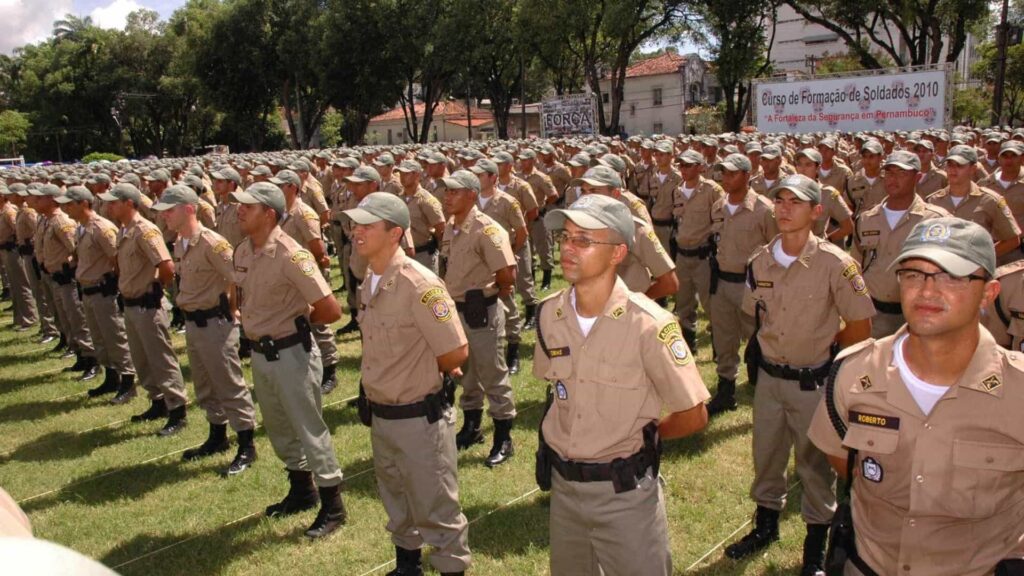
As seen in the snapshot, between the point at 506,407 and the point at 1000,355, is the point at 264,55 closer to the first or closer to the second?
the point at 506,407

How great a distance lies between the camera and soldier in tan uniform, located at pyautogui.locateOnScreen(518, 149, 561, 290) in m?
12.1

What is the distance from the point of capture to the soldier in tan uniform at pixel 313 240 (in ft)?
26.3

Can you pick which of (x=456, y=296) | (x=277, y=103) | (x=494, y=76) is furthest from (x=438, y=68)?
(x=456, y=296)

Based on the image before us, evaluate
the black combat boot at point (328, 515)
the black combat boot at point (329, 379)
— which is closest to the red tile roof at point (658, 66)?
the black combat boot at point (329, 379)

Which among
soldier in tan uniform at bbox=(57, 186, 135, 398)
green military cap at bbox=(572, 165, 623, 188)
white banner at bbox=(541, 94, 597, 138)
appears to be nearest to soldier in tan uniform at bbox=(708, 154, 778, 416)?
green military cap at bbox=(572, 165, 623, 188)

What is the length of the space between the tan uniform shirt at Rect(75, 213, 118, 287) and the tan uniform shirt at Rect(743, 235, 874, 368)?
6508mm

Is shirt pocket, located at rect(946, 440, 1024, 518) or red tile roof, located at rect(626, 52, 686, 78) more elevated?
red tile roof, located at rect(626, 52, 686, 78)

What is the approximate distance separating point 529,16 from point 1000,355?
1564 inches

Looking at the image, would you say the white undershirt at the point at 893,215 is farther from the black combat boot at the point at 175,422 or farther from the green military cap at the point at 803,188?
the black combat boot at the point at 175,422

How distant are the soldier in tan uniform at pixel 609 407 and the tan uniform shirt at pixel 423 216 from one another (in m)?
5.73

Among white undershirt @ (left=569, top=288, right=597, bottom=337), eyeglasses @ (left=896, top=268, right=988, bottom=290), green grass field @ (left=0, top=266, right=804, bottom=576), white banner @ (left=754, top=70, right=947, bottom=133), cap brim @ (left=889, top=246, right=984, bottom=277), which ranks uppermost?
white banner @ (left=754, top=70, right=947, bottom=133)

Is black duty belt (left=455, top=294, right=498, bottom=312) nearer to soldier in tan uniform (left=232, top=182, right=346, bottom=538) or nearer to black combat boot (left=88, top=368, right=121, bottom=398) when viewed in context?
soldier in tan uniform (left=232, top=182, right=346, bottom=538)

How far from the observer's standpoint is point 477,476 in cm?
583

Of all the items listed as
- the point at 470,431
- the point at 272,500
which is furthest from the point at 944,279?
the point at 272,500
